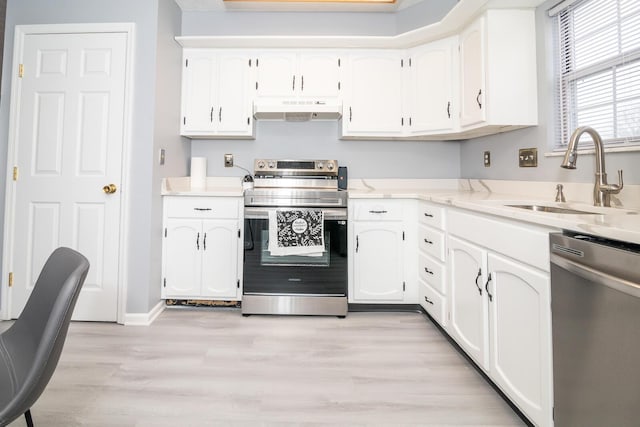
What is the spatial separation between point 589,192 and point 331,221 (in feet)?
5.09

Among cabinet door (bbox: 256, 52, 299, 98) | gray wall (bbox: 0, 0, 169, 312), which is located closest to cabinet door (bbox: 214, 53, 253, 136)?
cabinet door (bbox: 256, 52, 299, 98)

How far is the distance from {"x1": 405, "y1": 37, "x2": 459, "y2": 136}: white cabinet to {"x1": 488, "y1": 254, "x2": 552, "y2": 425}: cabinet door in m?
1.56

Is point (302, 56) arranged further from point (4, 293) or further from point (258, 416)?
point (4, 293)

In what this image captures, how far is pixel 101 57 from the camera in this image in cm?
238

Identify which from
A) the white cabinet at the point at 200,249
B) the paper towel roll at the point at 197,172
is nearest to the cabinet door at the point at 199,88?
the paper towel roll at the point at 197,172

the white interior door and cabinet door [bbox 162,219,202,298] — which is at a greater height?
the white interior door

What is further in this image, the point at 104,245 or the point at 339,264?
the point at 339,264

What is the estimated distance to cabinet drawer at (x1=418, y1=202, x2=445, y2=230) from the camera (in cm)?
215

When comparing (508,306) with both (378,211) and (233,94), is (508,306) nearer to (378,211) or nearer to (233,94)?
(378,211)

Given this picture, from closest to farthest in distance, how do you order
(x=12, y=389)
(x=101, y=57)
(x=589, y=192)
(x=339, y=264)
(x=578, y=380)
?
(x=12, y=389) < (x=578, y=380) < (x=589, y=192) < (x=101, y=57) < (x=339, y=264)

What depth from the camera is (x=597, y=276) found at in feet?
3.01

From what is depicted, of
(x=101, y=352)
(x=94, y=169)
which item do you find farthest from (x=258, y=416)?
(x=94, y=169)

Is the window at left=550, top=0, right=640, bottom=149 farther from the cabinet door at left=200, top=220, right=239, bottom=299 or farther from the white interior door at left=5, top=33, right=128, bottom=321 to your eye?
the white interior door at left=5, top=33, right=128, bottom=321

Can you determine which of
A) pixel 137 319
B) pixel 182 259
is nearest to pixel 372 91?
pixel 182 259
